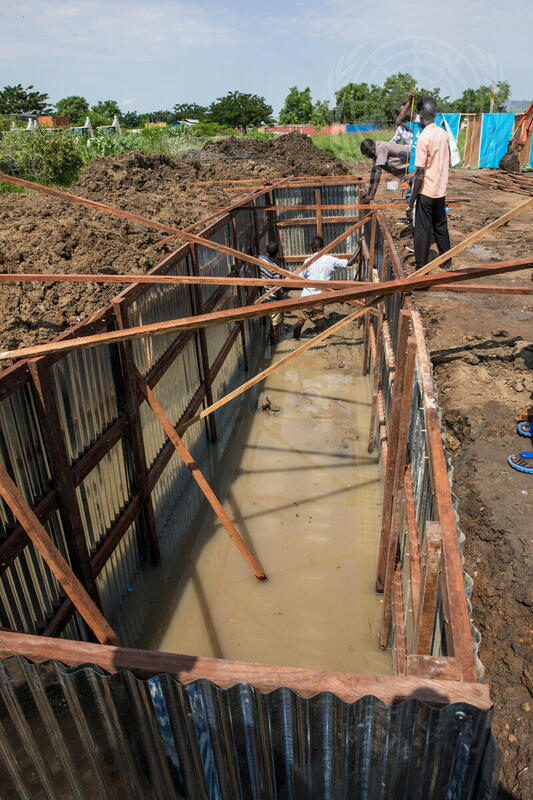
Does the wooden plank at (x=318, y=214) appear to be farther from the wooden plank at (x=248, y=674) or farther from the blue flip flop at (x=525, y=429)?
the wooden plank at (x=248, y=674)

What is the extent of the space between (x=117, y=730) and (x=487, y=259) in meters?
9.08

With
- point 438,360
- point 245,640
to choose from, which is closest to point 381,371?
point 438,360

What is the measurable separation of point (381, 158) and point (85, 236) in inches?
270

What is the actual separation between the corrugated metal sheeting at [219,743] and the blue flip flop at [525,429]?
361cm

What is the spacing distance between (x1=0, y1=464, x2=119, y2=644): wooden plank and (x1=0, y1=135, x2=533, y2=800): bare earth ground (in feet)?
5.52

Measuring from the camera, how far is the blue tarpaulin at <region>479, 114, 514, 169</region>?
79.0ft

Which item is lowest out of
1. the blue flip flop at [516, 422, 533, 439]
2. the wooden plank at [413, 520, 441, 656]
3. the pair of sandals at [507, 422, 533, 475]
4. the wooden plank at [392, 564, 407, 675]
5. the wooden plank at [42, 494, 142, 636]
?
the wooden plank at [392, 564, 407, 675]

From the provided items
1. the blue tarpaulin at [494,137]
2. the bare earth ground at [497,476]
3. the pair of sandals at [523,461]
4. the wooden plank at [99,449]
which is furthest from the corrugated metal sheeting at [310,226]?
the blue tarpaulin at [494,137]

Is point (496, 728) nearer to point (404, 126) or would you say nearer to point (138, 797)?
point (138, 797)

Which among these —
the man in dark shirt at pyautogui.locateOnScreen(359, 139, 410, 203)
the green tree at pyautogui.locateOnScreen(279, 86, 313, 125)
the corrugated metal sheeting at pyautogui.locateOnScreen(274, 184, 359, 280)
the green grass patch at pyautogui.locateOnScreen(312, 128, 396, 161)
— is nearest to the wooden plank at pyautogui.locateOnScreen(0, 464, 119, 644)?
the man in dark shirt at pyautogui.locateOnScreen(359, 139, 410, 203)

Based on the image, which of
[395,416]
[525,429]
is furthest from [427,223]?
[395,416]

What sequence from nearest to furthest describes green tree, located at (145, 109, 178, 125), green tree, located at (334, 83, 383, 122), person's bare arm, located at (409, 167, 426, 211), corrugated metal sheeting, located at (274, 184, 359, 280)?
person's bare arm, located at (409, 167, 426, 211)
corrugated metal sheeting, located at (274, 184, 359, 280)
green tree, located at (334, 83, 383, 122)
green tree, located at (145, 109, 178, 125)

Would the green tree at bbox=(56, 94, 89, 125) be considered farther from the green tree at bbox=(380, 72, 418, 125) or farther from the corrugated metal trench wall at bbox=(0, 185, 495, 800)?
the corrugated metal trench wall at bbox=(0, 185, 495, 800)

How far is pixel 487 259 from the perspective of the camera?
9.09m
